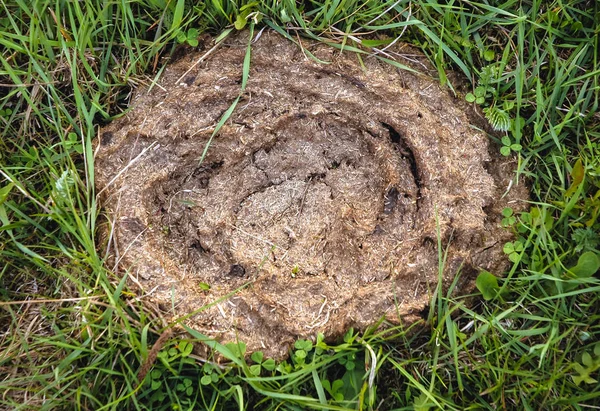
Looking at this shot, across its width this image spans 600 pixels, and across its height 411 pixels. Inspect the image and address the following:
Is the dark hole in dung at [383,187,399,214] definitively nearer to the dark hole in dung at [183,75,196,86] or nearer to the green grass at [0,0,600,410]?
Result: the green grass at [0,0,600,410]

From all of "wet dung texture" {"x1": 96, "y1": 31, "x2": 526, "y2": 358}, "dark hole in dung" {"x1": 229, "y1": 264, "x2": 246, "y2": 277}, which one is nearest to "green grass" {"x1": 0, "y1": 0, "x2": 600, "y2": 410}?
"wet dung texture" {"x1": 96, "y1": 31, "x2": 526, "y2": 358}

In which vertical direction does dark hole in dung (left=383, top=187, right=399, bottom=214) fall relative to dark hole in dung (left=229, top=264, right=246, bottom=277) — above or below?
above

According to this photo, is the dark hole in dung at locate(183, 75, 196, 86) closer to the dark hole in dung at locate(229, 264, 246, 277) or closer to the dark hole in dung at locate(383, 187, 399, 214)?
the dark hole in dung at locate(229, 264, 246, 277)

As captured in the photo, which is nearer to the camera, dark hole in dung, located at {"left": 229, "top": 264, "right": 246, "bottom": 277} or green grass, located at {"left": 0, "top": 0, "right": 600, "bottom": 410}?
green grass, located at {"left": 0, "top": 0, "right": 600, "bottom": 410}

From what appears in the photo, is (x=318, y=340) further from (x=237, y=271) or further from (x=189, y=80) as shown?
(x=189, y=80)

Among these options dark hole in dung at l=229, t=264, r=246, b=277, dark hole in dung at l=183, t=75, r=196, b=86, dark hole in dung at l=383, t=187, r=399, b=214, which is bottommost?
dark hole in dung at l=229, t=264, r=246, b=277

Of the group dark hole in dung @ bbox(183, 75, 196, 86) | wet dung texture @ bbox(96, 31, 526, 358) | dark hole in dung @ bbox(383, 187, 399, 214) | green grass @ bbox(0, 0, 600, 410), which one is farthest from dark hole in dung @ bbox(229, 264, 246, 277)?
dark hole in dung @ bbox(183, 75, 196, 86)
